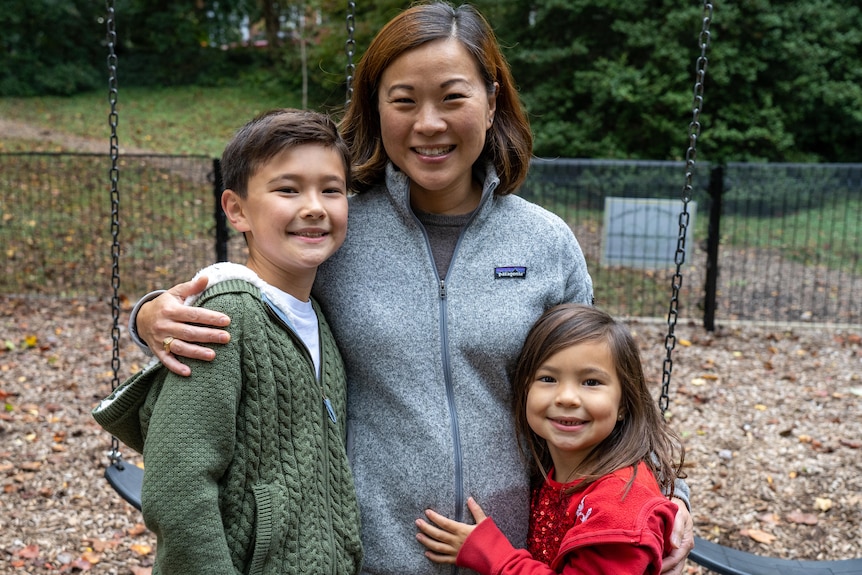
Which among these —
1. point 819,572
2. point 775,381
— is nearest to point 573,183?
point 775,381

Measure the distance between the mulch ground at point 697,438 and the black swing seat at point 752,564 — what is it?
3.50ft

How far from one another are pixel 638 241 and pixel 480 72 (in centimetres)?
634

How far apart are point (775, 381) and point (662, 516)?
4.92 meters

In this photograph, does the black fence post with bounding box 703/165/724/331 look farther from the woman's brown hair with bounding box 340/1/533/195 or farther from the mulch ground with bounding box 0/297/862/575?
the woman's brown hair with bounding box 340/1/533/195

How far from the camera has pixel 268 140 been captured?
167 centimetres

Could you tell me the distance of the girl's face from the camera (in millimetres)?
1841

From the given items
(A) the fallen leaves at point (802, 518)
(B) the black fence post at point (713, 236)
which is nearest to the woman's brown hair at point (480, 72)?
(A) the fallen leaves at point (802, 518)

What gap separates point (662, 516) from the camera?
1.78 meters

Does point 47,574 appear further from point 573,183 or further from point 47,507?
point 573,183

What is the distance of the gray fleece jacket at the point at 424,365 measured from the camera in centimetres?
181

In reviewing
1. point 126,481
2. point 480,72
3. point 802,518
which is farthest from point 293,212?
point 802,518

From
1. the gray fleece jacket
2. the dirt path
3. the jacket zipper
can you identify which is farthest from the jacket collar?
the dirt path

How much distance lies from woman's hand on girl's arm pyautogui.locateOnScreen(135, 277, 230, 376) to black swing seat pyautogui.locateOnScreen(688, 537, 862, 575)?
6.07ft

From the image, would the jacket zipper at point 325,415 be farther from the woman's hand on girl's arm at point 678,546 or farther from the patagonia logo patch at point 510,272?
the woman's hand on girl's arm at point 678,546
